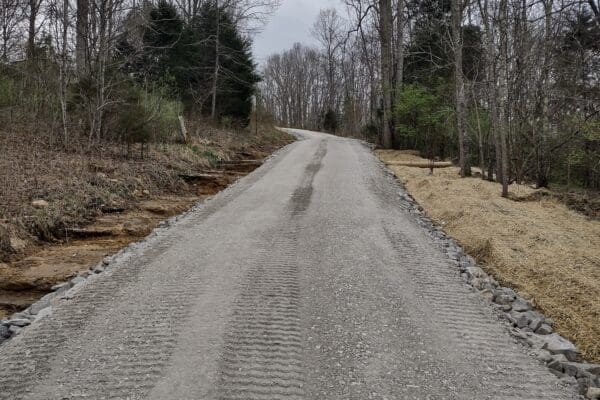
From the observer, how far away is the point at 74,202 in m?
7.66

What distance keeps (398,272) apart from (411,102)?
13.3m

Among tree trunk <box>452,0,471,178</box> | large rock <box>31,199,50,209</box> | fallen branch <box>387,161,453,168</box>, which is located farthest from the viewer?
fallen branch <box>387,161,453,168</box>

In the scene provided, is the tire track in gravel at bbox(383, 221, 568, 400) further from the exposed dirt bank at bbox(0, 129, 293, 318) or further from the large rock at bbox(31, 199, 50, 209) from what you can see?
the large rock at bbox(31, 199, 50, 209)

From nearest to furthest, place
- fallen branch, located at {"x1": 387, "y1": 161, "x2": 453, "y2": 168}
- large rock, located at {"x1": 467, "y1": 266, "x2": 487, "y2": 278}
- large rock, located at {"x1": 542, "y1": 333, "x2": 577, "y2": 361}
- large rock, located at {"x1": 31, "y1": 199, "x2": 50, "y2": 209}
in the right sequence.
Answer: large rock, located at {"x1": 542, "y1": 333, "x2": 577, "y2": 361} < large rock, located at {"x1": 467, "y1": 266, "x2": 487, "y2": 278} < large rock, located at {"x1": 31, "y1": 199, "x2": 50, "y2": 209} < fallen branch, located at {"x1": 387, "y1": 161, "x2": 453, "y2": 168}

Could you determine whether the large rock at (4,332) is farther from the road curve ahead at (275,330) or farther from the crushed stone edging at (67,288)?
the road curve ahead at (275,330)

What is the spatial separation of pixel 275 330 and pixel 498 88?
10.5 m

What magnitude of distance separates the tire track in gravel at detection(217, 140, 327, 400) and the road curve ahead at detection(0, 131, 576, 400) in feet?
0.04

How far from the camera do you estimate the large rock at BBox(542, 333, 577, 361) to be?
3756mm

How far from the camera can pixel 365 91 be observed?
46.2 metres

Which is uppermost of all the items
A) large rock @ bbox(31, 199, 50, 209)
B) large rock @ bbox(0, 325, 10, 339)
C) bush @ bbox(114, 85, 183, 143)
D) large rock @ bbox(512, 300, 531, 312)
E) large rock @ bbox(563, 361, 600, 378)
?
bush @ bbox(114, 85, 183, 143)

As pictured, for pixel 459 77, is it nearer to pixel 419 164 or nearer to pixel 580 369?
pixel 419 164

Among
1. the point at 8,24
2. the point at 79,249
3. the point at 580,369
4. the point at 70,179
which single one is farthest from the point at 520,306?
the point at 8,24

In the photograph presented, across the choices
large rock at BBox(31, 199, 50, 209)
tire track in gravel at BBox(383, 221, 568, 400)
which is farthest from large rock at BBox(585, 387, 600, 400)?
large rock at BBox(31, 199, 50, 209)

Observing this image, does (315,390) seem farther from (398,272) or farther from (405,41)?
(405,41)
